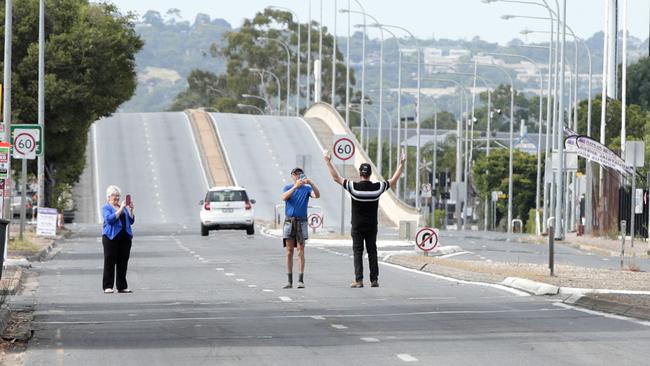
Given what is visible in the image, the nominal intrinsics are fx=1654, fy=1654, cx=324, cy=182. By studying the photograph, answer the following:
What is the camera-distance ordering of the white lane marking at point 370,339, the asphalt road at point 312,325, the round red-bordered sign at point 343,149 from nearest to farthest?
the asphalt road at point 312,325
the white lane marking at point 370,339
the round red-bordered sign at point 343,149

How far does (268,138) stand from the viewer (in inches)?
4168

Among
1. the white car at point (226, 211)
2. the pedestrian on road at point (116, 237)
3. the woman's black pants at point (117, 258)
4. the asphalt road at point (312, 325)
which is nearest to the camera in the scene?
the asphalt road at point (312, 325)

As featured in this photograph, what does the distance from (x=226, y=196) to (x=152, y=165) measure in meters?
39.1

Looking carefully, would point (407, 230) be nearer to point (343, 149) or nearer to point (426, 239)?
point (343, 149)

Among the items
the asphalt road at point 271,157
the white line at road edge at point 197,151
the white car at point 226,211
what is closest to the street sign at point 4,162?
the white car at point 226,211

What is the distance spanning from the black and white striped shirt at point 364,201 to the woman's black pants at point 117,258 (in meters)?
3.47

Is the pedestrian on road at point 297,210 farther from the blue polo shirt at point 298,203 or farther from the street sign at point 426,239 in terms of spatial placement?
the street sign at point 426,239

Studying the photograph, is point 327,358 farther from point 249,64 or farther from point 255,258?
point 249,64

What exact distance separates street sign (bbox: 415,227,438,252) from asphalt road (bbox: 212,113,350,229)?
123 feet

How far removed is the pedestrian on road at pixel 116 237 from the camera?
80.9ft

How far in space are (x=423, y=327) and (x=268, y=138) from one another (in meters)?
87.8

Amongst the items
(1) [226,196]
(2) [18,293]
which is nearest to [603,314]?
(2) [18,293]

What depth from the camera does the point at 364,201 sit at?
2462 centimetres

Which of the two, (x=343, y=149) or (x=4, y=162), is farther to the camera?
(x=343, y=149)
